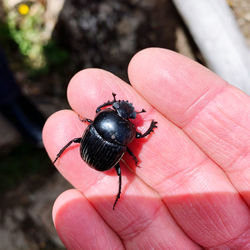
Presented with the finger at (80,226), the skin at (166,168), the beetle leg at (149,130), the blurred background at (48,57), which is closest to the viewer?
the finger at (80,226)

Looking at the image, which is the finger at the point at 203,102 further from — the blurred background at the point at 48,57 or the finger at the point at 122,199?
the blurred background at the point at 48,57

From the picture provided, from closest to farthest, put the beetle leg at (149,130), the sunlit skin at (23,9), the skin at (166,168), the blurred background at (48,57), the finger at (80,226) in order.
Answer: the finger at (80,226), the skin at (166,168), the beetle leg at (149,130), the blurred background at (48,57), the sunlit skin at (23,9)

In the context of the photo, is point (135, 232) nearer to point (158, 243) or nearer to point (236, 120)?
point (158, 243)

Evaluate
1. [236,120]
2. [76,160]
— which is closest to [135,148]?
[76,160]

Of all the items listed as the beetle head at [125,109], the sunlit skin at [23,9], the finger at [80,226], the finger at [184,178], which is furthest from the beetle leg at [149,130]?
the sunlit skin at [23,9]

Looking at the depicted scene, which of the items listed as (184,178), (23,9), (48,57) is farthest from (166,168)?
(23,9)

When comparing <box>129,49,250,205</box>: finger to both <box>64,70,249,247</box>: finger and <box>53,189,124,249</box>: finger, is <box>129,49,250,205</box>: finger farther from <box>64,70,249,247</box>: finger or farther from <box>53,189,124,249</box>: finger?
<box>53,189,124,249</box>: finger

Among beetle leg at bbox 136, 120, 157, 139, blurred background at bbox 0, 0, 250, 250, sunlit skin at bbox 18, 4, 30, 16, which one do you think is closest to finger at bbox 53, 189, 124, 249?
beetle leg at bbox 136, 120, 157, 139
